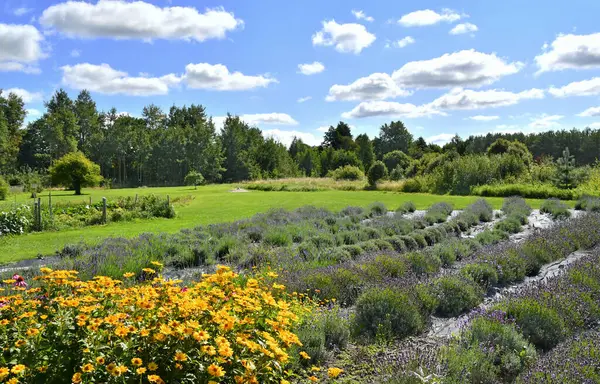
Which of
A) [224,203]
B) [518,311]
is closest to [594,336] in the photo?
[518,311]

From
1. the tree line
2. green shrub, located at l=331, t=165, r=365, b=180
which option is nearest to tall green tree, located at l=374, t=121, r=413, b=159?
the tree line

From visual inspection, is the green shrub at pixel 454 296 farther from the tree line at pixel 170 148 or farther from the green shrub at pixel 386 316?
the tree line at pixel 170 148

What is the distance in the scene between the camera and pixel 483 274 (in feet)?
22.5

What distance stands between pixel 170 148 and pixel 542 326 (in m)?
54.6

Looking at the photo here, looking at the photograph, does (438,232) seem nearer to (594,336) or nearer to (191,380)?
(594,336)

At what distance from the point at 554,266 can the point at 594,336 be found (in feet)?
14.4

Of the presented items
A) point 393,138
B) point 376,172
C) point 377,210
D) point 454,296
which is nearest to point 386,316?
point 454,296

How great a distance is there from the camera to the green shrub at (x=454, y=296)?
18.8ft

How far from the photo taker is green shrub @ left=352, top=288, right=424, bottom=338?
4.77 m

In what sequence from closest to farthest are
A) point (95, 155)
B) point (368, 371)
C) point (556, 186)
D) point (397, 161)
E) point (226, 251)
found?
point (368, 371)
point (226, 251)
point (556, 186)
point (397, 161)
point (95, 155)

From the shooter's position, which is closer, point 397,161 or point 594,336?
point 594,336

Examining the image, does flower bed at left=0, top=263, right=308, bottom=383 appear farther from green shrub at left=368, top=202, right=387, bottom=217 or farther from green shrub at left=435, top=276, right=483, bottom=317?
green shrub at left=368, top=202, right=387, bottom=217

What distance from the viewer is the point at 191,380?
8.33 ft

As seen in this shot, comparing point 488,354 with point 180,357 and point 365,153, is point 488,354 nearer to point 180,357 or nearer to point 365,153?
point 180,357
